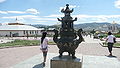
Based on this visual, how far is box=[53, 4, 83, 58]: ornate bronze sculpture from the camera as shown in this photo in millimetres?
7543

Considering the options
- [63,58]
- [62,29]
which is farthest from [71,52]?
[62,29]

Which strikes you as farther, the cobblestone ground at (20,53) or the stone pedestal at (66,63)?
the cobblestone ground at (20,53)

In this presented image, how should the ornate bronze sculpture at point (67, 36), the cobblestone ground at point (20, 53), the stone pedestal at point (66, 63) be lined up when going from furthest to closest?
the cobblestone ground at point (20, 53) < the ornate bronze sculpture at point (67, 36) < the stone pedestal at point (66, 63)

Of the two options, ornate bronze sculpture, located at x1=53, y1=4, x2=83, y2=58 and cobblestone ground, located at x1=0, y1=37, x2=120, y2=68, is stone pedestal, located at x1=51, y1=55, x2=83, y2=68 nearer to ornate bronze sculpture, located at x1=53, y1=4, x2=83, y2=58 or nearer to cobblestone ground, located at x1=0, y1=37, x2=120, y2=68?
ornate bronze sculpture, located at x1=53, y1=4, x2=83, y2=58

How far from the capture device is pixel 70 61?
738 cm

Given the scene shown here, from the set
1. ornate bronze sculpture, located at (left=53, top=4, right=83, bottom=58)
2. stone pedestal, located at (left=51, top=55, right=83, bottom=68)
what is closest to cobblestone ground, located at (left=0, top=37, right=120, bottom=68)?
stone pedestal, located at (left=51, top=55, right=83, bottom=68)

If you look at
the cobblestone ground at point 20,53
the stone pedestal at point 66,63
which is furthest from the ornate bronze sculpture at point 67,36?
the cobblestone ground at point 20,53

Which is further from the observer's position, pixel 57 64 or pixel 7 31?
pixel 7 31

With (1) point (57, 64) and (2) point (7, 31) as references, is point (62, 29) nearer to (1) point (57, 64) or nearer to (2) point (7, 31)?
(1) point (57, 64)

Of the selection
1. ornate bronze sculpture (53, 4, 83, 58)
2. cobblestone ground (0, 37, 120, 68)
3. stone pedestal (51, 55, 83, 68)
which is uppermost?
ornate bronze sculpture (53, 4, 83, 58)

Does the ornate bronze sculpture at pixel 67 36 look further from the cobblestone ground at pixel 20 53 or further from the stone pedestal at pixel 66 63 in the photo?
the cobblestone ground at pixel 20 53

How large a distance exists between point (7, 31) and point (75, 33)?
2101 inches

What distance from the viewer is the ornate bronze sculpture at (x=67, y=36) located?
7543 millimetres

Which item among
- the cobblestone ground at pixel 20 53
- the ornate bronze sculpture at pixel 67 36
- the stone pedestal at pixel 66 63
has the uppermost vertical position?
the ornate bronze sculpture at pixel 67 36
